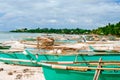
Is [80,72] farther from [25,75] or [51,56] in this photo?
[51,56]

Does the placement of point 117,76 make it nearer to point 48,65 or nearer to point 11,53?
point 48,65

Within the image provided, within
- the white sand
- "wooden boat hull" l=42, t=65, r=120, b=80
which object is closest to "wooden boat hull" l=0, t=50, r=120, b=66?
the white sand

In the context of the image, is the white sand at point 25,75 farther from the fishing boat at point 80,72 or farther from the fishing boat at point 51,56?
the fishing boat at point 80,72

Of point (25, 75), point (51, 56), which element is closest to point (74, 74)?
point (25, 75)

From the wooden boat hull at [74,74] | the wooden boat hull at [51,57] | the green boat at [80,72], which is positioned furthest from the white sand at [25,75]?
the green boat at [80,72]

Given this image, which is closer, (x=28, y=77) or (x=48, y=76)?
(x=48, y=76)

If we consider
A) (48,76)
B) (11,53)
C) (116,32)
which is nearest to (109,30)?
(116,32)

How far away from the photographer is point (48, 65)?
12.8m

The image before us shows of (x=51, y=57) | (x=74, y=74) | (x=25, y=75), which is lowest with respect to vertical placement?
(x=25, y=75)

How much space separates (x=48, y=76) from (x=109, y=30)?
78946mm

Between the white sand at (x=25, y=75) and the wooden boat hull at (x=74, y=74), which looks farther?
the white sand at (x=25, y=75)

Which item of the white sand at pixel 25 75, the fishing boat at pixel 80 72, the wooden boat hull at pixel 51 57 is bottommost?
the white sand at pixel 25 75

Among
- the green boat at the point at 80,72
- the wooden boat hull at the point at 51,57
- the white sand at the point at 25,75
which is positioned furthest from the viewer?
the wooden boat hull at the point at 51,57

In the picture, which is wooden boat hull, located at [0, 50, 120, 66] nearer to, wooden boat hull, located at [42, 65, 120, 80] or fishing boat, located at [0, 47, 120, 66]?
fishing boat, located at [0, 47, 120, 66]
